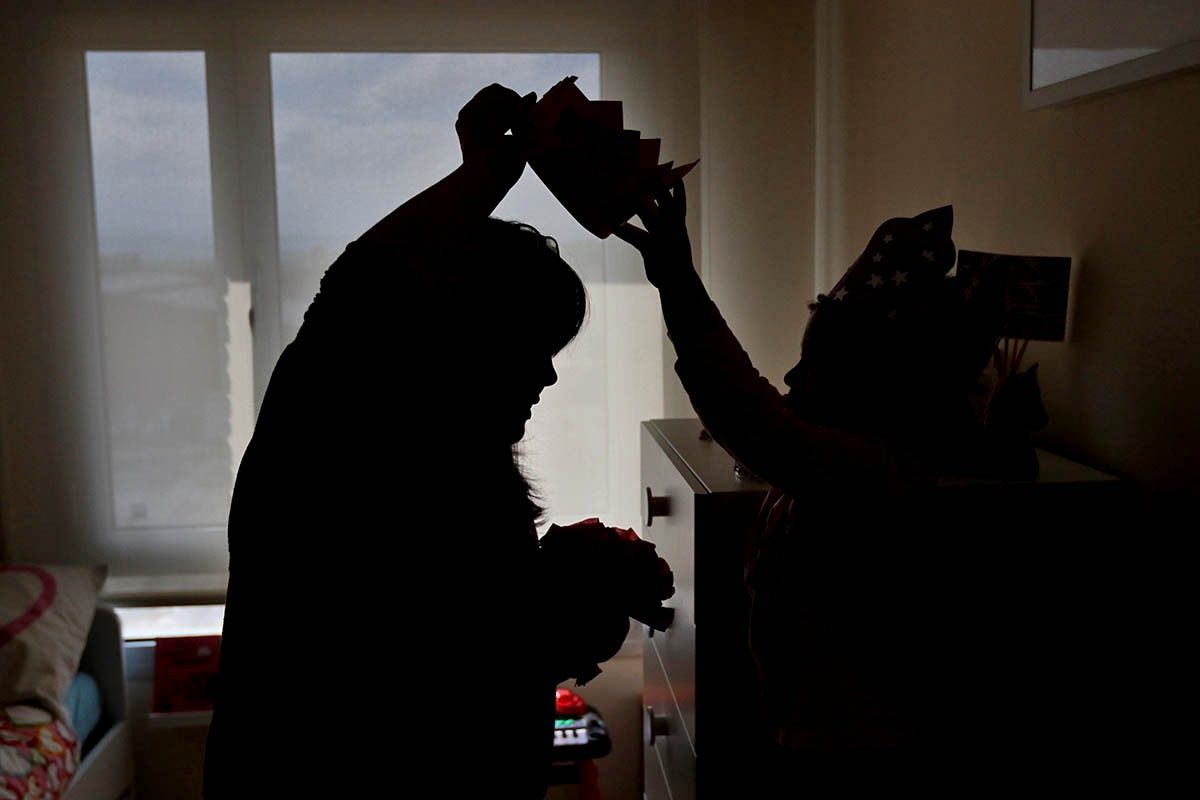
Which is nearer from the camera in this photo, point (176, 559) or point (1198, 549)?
point (1198, 549)

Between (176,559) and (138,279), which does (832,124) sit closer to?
(138,279)

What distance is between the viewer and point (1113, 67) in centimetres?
114

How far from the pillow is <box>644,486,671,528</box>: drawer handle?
4.75 ft

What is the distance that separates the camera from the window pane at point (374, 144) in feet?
→ 7.93

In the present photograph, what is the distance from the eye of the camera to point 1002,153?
145 cm

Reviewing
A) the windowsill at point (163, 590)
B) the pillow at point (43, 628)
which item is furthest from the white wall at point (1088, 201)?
the pillow at point (43, 628)

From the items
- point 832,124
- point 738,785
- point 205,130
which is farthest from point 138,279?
point 738,785

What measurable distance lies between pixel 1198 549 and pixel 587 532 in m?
0.67

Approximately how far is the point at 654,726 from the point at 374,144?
1486mm

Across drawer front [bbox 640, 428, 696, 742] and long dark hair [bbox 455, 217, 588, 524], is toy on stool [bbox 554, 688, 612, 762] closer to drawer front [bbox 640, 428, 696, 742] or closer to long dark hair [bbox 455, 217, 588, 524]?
drawer front [bbox 640, 428, 696, 742]

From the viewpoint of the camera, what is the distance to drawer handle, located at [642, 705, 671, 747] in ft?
5.10

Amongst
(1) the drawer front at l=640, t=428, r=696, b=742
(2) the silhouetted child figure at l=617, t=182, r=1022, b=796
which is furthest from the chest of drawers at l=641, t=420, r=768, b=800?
(2) the silhouetted child figure at l=617, t=182, r=1022, b=796

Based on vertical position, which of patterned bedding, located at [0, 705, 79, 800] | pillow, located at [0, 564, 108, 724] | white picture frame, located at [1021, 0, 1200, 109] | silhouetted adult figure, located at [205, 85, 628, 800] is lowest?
patterned bedding, located at [0, 705, 79, 800]

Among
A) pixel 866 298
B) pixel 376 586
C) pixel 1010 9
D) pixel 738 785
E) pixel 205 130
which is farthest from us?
pixel 205 130
